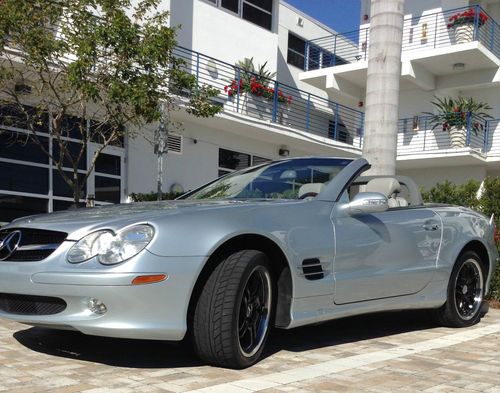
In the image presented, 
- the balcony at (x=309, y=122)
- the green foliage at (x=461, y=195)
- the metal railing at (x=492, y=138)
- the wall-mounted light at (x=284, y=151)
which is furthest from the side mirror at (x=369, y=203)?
the metal railing at (x=492, y=138)

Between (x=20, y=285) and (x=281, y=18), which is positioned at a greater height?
(x=281, y=18)

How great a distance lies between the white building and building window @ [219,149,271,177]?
0.03m

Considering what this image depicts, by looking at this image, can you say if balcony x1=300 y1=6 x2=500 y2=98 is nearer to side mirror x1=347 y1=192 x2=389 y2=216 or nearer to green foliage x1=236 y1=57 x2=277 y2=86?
green foliage x1=236 y1=57 x2=277 y2=86

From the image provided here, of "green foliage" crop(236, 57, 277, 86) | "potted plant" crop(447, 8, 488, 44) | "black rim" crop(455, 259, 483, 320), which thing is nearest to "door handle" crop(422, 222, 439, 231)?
"black rim" crop(455, 259, 483, 320)

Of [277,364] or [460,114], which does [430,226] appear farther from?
[460,114]

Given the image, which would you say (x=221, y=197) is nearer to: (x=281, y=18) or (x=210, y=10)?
(x=210, y=10)

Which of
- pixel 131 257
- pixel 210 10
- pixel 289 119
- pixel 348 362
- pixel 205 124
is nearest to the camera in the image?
pixel 131 257

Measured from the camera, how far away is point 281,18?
21.3 metres

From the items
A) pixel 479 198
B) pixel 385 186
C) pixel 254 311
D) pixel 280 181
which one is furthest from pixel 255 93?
pixel 254 311

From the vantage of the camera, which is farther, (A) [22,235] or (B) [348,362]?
(B) [348,362]

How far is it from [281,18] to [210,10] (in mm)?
4431

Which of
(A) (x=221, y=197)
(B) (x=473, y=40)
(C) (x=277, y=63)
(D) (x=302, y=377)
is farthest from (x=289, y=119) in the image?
(D) (x=302, y=377)

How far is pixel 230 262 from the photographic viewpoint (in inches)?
148

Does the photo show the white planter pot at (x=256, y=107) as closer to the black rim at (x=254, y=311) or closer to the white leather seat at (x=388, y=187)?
the white leather seat at (x=388, y=187)
